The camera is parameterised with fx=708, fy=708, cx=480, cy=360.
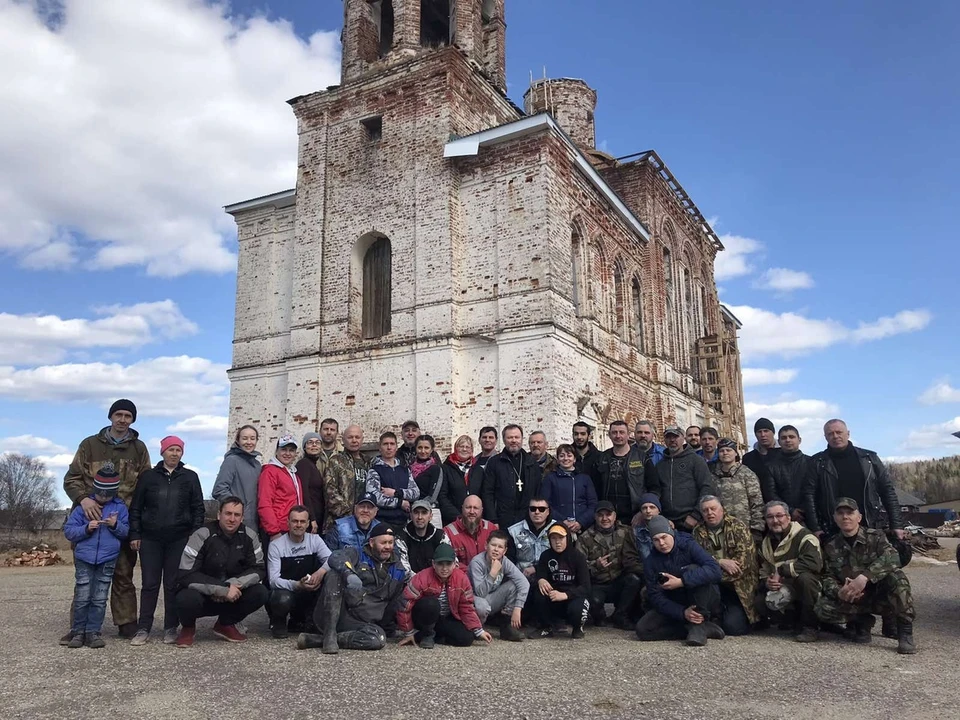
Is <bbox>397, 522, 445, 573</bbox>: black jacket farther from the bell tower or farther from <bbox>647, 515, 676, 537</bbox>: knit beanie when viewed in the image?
the bell tower

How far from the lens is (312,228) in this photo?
17.1 metres

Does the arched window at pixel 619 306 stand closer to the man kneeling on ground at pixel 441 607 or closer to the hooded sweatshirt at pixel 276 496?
the hooded sweatshirt at pixel 276 496

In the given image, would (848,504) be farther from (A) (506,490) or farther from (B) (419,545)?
(B) (419,545)

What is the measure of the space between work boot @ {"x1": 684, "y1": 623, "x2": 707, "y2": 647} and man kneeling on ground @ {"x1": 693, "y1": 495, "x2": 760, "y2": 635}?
44cm

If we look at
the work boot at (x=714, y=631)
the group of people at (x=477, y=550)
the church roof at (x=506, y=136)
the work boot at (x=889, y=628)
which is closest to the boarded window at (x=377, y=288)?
the church roof at (x=506, y=136)

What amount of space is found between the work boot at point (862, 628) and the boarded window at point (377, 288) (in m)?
11.9

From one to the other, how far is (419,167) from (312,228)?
3154 mm

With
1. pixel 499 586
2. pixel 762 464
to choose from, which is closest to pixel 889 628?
pixel 762 464

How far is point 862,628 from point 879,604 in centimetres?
34

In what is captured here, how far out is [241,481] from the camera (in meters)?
6.52

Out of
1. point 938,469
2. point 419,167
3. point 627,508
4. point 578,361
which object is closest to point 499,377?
point 578,361

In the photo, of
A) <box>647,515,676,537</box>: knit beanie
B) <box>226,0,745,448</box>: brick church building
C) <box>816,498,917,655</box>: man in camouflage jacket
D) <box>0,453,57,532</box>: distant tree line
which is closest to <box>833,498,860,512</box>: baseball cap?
<box>816,498,917,655</box>: man in camouflage jacket

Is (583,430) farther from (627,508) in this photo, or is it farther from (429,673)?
(429,673)

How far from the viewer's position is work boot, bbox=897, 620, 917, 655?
5387 millimetres
